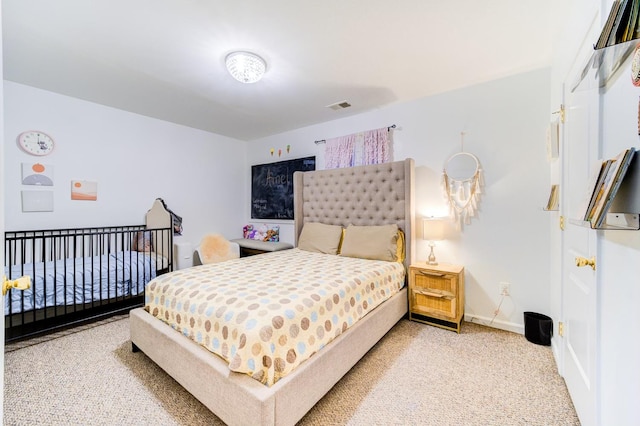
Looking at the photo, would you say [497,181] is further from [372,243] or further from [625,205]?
[625,205]

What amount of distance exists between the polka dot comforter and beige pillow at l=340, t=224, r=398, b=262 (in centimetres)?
32

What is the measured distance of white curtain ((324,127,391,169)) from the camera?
11.2 feet

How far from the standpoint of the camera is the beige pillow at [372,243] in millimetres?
2938

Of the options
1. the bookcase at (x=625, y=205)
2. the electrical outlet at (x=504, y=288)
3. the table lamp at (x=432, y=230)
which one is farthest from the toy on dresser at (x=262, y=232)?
the bookcase at (x=625, y=205)

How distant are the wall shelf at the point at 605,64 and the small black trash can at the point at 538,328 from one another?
1958mm

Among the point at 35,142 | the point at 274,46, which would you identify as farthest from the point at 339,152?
the point at 35,142

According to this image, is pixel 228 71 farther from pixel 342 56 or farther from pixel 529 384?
pixel 529 384

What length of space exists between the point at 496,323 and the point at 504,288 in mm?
370

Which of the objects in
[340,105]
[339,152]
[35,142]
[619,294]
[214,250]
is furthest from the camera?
[214,250]

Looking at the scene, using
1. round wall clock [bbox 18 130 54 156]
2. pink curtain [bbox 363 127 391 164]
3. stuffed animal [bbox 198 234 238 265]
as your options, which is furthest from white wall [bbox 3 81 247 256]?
pink curtain [bbox 363 127 391 164]

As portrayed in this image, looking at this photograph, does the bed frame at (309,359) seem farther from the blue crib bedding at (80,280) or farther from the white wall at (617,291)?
the white wall at (617,291)

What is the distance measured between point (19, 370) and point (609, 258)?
3.67 m

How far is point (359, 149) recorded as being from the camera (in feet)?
11.9

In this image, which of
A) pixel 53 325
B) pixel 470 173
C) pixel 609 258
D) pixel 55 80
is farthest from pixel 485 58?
pixel 53 325
